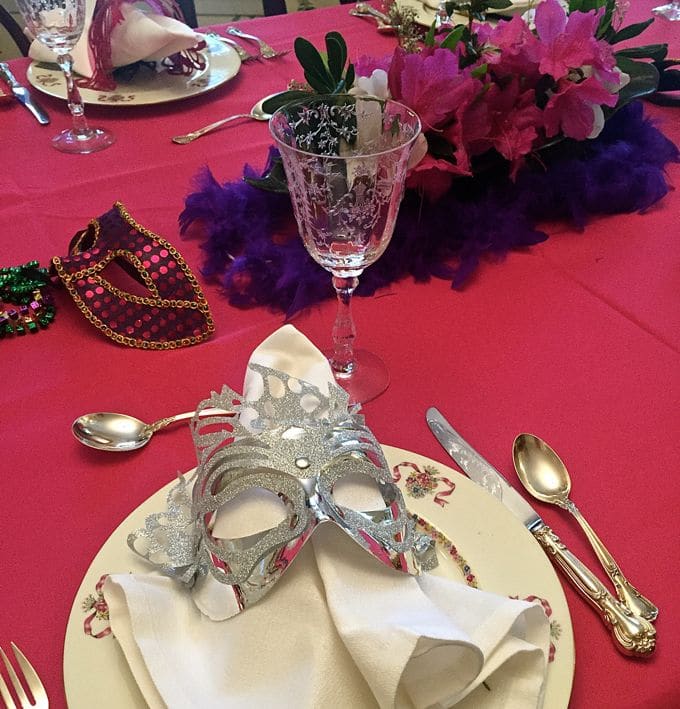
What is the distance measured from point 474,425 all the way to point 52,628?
34 cm

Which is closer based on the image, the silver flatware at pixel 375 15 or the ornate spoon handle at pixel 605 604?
the ornate spoon handle at pixel 605 604

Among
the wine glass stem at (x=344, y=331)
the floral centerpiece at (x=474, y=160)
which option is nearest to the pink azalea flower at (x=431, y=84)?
the floral centerpiece at (x=474, y=160)

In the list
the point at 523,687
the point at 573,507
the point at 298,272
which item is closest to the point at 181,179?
the point at 298,272

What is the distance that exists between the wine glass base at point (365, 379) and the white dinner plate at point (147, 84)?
66 centimetres

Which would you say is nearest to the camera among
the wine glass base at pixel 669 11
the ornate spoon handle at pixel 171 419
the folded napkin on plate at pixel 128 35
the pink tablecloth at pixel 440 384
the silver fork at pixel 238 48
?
the pink tablecloth at pixel 440 384

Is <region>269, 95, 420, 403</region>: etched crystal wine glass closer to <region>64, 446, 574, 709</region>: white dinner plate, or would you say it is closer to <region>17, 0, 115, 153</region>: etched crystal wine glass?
<region>64, 446, 574, 709</region>: white dinner plate

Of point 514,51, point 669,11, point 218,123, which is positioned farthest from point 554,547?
point 669,11

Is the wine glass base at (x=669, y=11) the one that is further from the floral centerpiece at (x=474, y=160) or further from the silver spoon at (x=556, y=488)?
the silver spoon at (x=556, y=488)

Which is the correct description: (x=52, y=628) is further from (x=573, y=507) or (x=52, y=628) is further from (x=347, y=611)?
(x=573, y=507)

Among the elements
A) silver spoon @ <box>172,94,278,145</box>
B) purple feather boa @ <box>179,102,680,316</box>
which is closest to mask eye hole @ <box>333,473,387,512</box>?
purple feather boa @ <box>179,102,680,316</box>

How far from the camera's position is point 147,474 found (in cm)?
56

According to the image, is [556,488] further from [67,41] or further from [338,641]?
[67,41]

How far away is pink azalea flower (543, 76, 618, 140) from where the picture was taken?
2.58 ft

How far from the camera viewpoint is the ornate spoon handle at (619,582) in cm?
45
